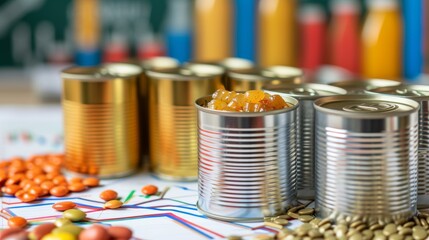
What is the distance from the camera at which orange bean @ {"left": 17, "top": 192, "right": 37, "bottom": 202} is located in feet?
5.33

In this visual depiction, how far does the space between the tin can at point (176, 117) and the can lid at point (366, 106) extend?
1.14 ft

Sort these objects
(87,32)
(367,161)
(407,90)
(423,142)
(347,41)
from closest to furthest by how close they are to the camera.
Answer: (367,161) < (423,142) < (407,90) < (347,41) < (87,32)

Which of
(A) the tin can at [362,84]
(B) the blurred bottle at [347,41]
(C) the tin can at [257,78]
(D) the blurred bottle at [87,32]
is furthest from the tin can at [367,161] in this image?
(D) the blurred bottle at [87,32]

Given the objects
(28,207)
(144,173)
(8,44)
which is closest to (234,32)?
(8,44)

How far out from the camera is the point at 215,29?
115 inches

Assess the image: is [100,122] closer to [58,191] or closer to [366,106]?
[58,191]

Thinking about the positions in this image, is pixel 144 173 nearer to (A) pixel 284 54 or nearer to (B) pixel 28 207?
(B) pixel 28 207

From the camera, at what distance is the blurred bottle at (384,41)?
283 centimetres

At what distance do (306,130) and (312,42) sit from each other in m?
1.52

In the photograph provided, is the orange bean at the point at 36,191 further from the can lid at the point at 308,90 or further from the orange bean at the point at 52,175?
the can lid at the point at 308,90

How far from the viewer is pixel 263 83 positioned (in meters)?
1.77

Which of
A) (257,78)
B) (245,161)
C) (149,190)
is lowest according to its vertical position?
(149,190)

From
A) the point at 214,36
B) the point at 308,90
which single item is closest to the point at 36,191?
the point at 308,90

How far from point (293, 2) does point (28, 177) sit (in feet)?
4.86
